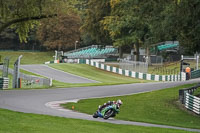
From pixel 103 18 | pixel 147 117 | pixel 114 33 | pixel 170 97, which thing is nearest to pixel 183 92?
pixel 170 97

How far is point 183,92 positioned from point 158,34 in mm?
10653

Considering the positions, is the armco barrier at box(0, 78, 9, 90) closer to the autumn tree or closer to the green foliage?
the green foliage

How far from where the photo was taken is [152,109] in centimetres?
2366

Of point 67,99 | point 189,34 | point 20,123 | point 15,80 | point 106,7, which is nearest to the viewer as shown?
point 20,123

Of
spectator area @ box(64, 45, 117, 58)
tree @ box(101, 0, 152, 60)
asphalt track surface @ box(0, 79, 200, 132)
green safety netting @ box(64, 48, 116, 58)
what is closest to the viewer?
asphalt track surface @ box(0, 79, 200, 132)

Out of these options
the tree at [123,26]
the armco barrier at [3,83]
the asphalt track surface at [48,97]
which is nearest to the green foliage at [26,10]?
the asphalt track surface at [48,97]

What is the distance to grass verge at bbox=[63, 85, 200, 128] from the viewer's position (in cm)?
2072

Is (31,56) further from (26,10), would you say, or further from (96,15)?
(26,10)

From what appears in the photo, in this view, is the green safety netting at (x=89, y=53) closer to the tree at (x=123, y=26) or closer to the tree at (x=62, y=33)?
the tree at (x=62, y=33)

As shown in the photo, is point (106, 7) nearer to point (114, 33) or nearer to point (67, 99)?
point (114, 33)

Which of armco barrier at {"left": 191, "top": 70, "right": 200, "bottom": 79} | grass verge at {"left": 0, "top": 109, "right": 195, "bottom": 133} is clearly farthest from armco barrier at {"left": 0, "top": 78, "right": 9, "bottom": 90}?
armco barrier at {"left": 191, "top": 70, "right": 200, "bottom": 79}

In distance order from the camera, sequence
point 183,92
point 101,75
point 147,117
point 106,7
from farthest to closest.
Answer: point 106,7
point 101,75
point 183,92
point 147,117

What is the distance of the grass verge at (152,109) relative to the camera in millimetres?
20720

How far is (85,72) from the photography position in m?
56.8
